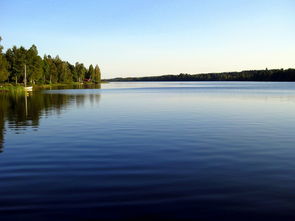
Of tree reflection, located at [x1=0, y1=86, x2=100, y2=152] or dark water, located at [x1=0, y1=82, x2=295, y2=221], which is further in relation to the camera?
tree reflection, located at [x1=0, y1=86, x2=100, y2=152]

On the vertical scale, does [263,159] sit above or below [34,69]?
below

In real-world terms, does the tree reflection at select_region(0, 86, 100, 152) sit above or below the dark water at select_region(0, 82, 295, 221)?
above

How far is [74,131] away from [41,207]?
15.2m

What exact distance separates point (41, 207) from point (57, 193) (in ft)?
3.82

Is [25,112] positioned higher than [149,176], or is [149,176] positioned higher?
[25,112]

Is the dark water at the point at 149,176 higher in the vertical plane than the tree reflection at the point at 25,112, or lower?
lower

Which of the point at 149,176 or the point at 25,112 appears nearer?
the point at 149,176

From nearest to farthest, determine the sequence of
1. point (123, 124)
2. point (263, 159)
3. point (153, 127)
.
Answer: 1. point (263, 159)
2. point (153, 127)
3. point (123, 124)

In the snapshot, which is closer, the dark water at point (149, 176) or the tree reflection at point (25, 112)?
the dark water at point (149, 176)

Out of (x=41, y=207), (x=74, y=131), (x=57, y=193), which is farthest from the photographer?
(x=74, y=131)

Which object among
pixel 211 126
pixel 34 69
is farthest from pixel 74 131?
pixel 34 69

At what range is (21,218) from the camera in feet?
27.9

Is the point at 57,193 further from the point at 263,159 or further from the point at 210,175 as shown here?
the point at 263,159

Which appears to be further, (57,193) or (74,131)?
(74,131)
